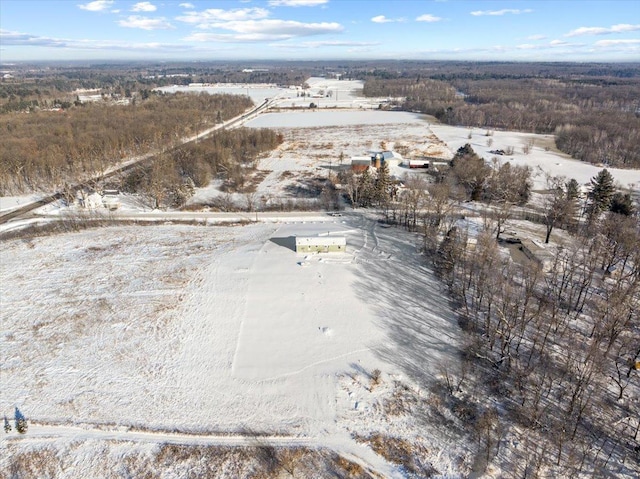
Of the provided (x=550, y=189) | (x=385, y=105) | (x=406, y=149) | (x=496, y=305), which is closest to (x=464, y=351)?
(x=496, y=305)

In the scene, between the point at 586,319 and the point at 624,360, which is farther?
the point at 586,319

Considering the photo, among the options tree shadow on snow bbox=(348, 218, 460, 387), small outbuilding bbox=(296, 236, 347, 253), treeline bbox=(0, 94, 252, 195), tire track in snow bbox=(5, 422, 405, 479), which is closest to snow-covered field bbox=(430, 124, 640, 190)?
tree shadow on snow bbox=(348, 218, 460, 387)

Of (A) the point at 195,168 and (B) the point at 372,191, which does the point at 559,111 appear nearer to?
(B) the point at 372,191

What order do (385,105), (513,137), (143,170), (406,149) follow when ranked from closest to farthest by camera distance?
(143,170) → (406,149) → (513,137) → (385,105)

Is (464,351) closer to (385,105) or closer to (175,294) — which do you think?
(175,294)

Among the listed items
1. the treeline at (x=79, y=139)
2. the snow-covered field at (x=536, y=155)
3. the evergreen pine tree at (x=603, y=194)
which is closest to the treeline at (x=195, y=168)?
the treeline at (x=79, y=139)

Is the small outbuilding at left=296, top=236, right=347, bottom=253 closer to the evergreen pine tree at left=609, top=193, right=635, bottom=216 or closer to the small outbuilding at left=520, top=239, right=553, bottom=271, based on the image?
the small outbuilding at left=520, top=239, right=553, bottom=271
